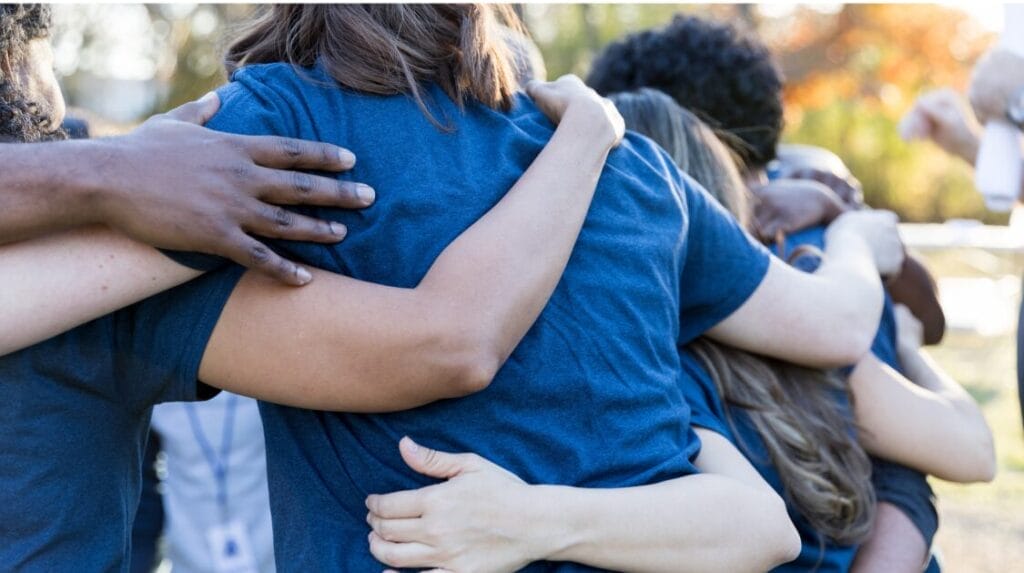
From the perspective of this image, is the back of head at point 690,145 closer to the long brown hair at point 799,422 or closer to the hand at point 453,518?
the long brown hair at point 799,422

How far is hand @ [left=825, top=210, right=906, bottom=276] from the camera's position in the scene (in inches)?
102

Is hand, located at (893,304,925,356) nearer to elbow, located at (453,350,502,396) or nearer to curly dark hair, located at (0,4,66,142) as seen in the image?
elbow, located at (453,350,502,396)

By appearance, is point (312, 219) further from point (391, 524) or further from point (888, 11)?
point (888, 11)

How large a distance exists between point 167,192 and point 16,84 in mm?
448

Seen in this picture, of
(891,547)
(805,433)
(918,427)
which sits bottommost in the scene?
(891,547)

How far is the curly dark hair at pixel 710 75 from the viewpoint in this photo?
9.46 ft

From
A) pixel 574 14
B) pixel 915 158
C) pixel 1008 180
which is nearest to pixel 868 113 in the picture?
pixel 915 158

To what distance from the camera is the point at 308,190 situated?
5.00 feet

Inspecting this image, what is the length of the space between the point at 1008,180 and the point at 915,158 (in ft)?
42.0

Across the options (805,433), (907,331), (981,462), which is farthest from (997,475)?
(805,433)

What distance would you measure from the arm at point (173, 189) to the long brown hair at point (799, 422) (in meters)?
0.98

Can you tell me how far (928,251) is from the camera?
11.4 m

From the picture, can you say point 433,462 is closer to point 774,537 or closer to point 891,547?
point 774,537

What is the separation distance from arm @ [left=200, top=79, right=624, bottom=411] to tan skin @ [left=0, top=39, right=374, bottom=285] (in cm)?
7
